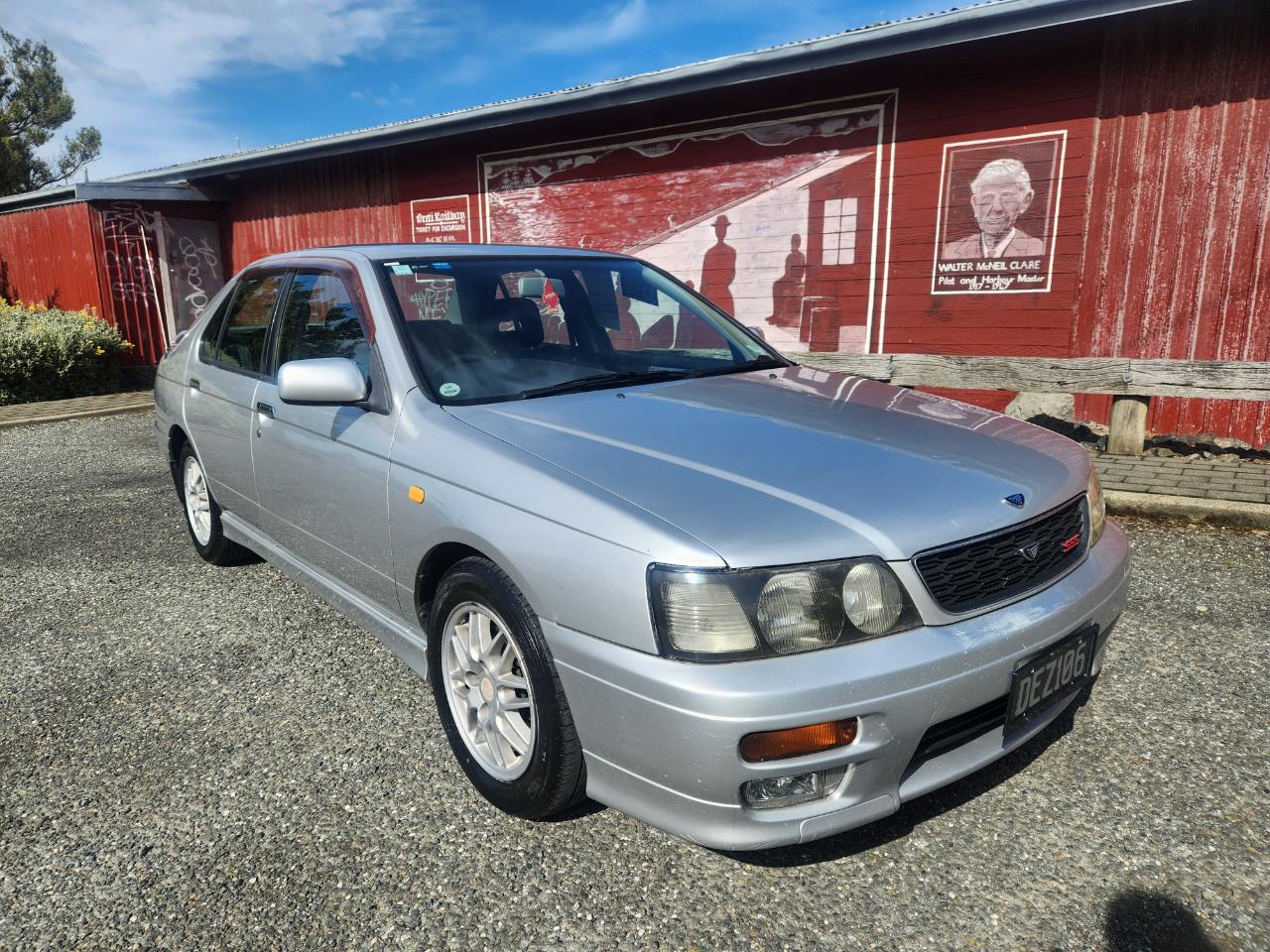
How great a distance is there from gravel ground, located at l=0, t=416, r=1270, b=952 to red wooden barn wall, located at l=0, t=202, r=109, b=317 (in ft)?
40.2

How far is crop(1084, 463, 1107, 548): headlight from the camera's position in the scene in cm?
254

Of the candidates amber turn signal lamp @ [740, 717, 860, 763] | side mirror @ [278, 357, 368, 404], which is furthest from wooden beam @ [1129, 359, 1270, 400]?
side mirror @ [278, 357, 368, 404]

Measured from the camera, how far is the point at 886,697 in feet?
6.09

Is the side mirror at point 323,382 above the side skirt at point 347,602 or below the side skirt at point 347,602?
above

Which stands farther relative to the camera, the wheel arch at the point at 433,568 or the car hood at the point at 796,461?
the wheel arch at the point at 433,568

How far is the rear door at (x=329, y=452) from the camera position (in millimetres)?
2797

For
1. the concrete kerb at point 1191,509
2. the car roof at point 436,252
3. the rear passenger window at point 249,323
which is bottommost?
the concrete kerb at point 1191,509

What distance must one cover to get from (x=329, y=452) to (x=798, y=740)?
1.94m

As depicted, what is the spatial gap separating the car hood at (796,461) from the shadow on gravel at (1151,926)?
95 centimetres

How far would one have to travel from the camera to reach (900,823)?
236cm

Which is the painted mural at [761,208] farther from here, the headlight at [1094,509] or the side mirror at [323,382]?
the side mirror at [323,382]

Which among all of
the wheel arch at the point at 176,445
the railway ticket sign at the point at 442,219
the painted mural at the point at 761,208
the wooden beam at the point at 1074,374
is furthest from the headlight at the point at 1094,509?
the railway ticket sign at the point at 442,219

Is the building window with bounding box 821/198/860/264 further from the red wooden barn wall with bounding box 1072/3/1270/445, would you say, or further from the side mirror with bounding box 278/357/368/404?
the side mirror with bounding box 278/357/368/404

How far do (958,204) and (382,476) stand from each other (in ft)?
21.1
